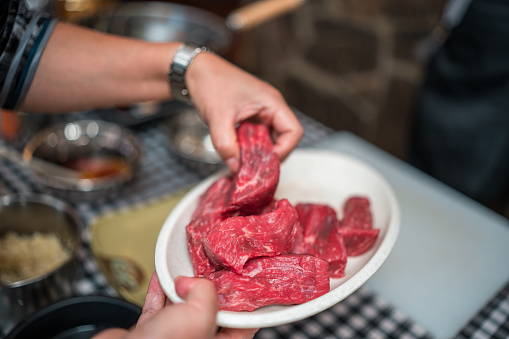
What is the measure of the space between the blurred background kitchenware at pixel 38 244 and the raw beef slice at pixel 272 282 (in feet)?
1.68

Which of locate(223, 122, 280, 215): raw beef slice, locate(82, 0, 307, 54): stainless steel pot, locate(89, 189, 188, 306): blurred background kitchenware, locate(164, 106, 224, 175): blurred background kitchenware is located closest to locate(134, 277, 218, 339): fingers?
locate(223, 122, 280, 215): raw beef slice

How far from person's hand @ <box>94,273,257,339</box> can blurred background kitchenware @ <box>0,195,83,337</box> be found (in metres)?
0.45

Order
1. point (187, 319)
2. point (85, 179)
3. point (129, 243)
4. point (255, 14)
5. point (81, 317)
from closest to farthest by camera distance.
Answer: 1. point (187, 319)
2. point (81, 317)
3. point (129, 243)
4. point (85, 179)
5. point (255, 14)

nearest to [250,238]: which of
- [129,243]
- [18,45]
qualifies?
[129,243]

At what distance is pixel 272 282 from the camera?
3.65ft

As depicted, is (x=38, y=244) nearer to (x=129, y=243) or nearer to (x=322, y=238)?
(x=129, y=243)

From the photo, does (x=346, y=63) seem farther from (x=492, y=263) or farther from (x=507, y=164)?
(x=492, y=263)

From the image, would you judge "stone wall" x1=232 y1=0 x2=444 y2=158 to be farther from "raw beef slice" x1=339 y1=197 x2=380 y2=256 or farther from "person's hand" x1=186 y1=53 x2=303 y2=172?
"raw beef slice" x1=339 y1=197 x2=380 y2=256

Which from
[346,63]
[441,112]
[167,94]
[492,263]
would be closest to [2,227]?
[167,94]

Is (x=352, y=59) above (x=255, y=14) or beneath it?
beneath

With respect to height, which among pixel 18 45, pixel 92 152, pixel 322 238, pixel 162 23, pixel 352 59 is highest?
pixel 18 45

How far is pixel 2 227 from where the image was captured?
1586 millimetres

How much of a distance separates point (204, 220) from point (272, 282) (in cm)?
27

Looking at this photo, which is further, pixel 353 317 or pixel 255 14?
pixel 255 14
